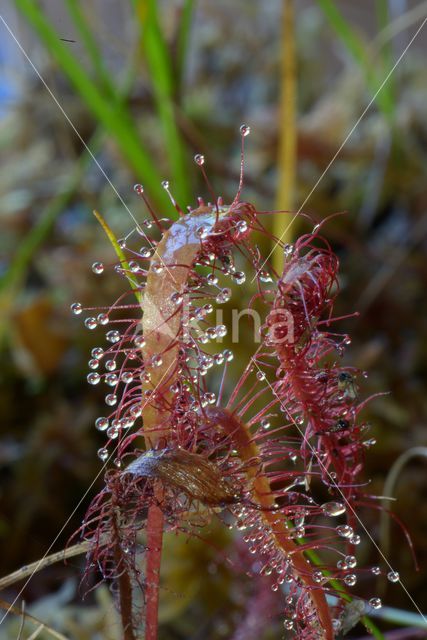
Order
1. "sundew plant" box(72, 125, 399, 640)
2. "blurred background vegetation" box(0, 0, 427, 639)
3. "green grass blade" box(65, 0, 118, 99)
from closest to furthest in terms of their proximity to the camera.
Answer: "sundew plant" box(72, 125, 399, 640), "blurred background vegetation" box(0, 0, 427, 639), "green grass blade" box(65, 0, 118, 99)

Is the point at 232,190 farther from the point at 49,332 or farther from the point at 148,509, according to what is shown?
the point at 148,509

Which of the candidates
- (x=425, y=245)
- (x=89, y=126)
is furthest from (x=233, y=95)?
(x=425, y=245)

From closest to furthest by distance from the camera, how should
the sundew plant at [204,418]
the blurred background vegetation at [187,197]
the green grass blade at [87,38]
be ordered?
the sundew plant at [204,418], the blurred background vegetation at [187,197], the green grass blade at [87,38]

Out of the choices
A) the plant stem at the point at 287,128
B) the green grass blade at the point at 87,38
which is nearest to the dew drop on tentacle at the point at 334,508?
the plant stem at the point at 287,128

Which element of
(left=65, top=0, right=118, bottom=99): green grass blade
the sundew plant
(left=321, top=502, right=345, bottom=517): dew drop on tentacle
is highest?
(left=65, top=0, right=118, bottom=99): green grass blade

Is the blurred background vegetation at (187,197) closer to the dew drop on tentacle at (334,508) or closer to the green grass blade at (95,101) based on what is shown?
the green grass blade at (95,101)

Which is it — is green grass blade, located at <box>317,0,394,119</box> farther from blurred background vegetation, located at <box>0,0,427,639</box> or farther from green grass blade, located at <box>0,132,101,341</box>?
green grass blade, located at <box>0,132,101,341</box>

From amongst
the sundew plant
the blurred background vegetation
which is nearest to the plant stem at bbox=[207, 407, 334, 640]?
the sundew plant

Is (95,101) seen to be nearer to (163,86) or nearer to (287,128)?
(163,86)
